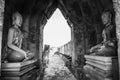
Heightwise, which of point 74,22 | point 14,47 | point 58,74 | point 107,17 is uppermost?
point 74,22

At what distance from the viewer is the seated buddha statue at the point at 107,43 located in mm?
2111

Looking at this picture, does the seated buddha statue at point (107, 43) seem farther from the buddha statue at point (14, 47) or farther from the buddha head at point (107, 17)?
the buddha statue at point (14, 47)

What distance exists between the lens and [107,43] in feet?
7.20

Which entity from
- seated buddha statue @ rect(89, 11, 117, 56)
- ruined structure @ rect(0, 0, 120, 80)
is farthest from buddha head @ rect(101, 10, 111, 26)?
ruined structure @ rect(0, 0, 120, 80)

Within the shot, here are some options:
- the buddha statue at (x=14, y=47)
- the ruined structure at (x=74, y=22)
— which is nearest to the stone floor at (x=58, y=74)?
the ruined structure at (x=74, y=22)

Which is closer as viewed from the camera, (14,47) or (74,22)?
(14,47)

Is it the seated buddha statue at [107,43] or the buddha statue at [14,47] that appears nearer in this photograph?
the seated buddha statue at [107,43]

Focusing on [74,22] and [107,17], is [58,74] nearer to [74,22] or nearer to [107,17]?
[74,22]

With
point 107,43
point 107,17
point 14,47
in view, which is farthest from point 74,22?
point 14,47

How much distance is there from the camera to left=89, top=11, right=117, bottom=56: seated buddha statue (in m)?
2.11

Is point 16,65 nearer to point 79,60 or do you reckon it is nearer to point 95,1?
point 79,60

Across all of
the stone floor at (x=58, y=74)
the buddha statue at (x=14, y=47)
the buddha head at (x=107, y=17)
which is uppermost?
the buddha head at (x=107, y=17)

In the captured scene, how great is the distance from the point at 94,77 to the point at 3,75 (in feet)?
5.98

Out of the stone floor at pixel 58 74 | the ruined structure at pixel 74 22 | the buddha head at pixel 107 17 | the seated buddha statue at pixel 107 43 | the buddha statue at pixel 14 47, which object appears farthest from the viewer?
the ruined structure at pixel 74 22
